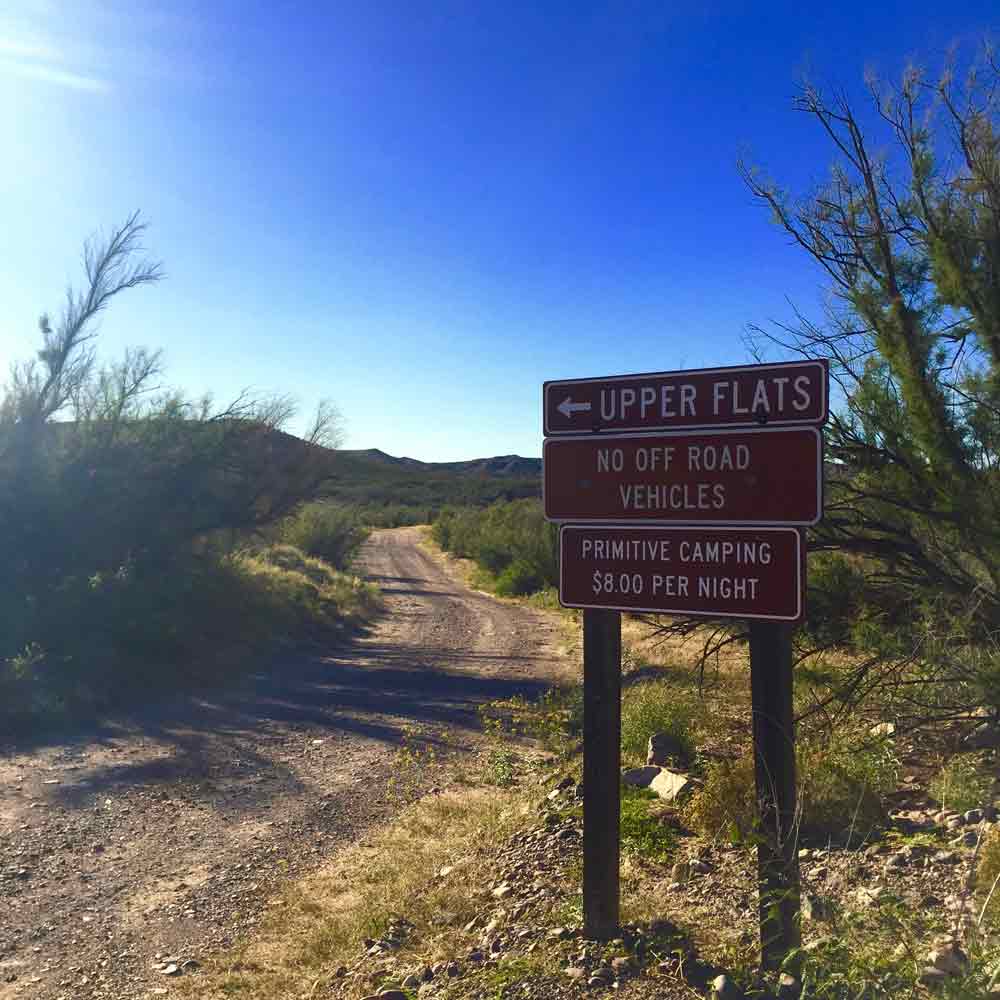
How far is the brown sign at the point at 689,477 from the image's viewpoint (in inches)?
147

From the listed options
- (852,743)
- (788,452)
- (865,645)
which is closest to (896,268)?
(865,645)

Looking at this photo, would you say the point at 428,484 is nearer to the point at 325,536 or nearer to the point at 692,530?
the point at 325,536

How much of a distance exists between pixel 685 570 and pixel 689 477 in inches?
15.7

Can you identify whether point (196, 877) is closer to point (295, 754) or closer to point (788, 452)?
point (295, 754)

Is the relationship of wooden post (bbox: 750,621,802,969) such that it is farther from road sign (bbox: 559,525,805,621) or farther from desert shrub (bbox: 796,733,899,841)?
desert shrub (bbox: 796,733,899,841)

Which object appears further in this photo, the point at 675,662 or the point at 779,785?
the point at 675,662

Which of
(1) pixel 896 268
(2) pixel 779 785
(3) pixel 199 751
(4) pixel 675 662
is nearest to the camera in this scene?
(2) pixel 779 785

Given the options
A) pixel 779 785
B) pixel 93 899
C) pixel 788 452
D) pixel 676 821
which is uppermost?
pixel 788 452

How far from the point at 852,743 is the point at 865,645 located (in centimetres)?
66

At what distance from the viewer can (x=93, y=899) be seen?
5566 millimetres

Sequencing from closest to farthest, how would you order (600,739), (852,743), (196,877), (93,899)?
(600,739), (93,899), (196,877), (852,743)

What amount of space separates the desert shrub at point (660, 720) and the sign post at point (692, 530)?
308 centimetres

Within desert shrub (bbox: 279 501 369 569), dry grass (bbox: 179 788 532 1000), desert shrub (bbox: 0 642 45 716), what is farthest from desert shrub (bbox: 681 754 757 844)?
desert shrub (bbox: 279 501 369 569)

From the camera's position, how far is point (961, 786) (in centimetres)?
517
